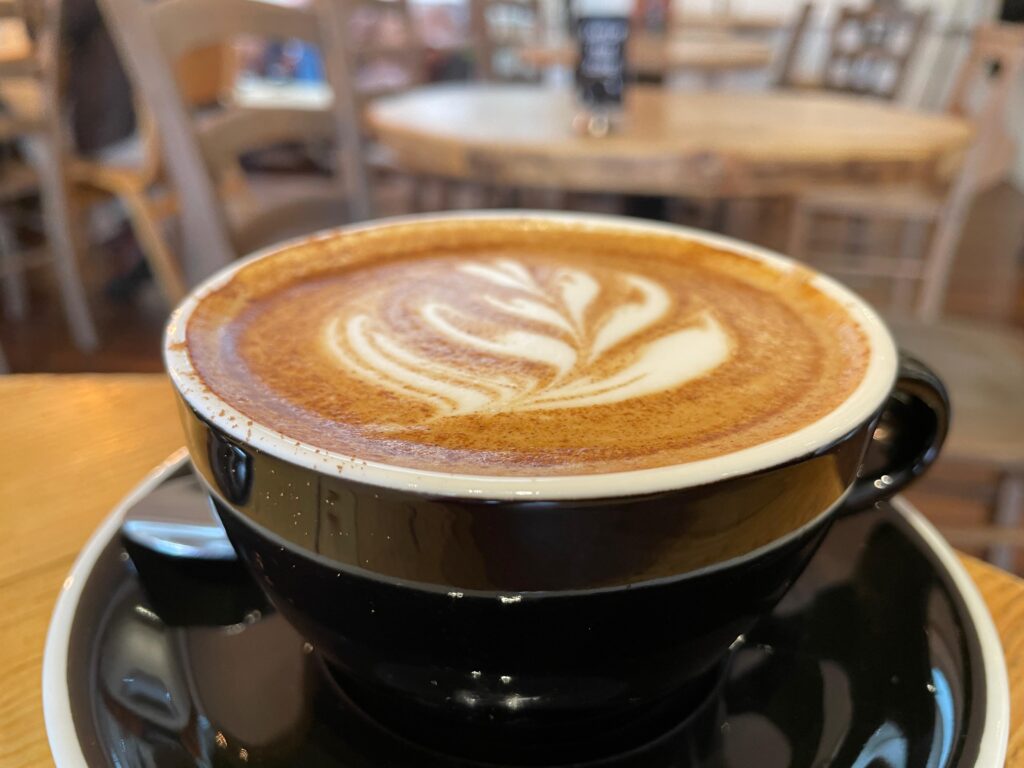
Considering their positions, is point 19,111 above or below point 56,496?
below

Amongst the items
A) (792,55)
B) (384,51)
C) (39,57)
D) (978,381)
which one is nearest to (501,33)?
(792,55)

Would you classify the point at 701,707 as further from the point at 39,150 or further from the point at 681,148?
the point at 39,150

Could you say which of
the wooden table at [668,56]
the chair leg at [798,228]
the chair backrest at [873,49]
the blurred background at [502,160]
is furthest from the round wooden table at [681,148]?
the chair backrest at [873,49]

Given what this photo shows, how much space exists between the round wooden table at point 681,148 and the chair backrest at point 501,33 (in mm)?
1371

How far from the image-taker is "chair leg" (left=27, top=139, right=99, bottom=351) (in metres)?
2.29

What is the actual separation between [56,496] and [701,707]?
0.39 m

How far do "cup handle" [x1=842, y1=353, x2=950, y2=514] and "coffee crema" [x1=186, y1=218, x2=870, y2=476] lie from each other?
0.03m

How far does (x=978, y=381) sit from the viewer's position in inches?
43.1

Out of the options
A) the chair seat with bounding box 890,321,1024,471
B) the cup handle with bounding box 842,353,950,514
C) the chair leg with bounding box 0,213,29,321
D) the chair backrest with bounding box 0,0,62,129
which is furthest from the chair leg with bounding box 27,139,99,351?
the cup handle with bounding box 842,353,950,514

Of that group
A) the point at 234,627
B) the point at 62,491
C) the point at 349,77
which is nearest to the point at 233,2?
Result: the point at 349,77

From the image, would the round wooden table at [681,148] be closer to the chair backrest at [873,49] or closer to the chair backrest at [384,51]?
the chair backrest at [384,51]

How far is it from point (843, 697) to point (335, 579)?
20cm

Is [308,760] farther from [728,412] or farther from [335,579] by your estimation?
[728,412]

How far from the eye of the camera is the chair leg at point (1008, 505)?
1.08 m
